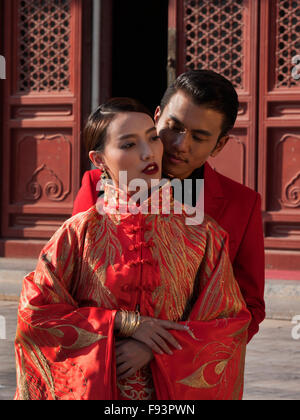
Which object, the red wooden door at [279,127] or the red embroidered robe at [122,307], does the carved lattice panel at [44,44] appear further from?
the red embroidered robe at [122,307]

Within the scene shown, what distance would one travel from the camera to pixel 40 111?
333 inches

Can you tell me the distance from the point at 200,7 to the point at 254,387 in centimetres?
423

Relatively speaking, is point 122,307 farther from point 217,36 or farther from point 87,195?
point 217,36

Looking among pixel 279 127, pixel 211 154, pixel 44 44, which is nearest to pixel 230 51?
pixel 279 127

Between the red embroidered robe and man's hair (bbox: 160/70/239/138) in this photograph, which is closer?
the red embroidered robe

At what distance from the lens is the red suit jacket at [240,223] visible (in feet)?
8.19

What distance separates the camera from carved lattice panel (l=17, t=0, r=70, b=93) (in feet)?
27.4

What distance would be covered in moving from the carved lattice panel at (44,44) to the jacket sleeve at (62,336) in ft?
20.8

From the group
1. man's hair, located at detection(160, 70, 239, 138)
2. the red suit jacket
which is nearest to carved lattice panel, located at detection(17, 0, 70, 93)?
the red suit jacket

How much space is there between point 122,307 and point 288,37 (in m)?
5.87

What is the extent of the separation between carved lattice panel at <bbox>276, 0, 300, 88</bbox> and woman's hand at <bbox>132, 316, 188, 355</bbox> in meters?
5.79

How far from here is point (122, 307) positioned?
85.6 inches

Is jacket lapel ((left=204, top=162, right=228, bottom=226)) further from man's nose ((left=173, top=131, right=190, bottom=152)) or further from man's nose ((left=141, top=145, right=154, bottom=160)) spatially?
man's nose ((left=141, top=145, right=154, bottom=160))
